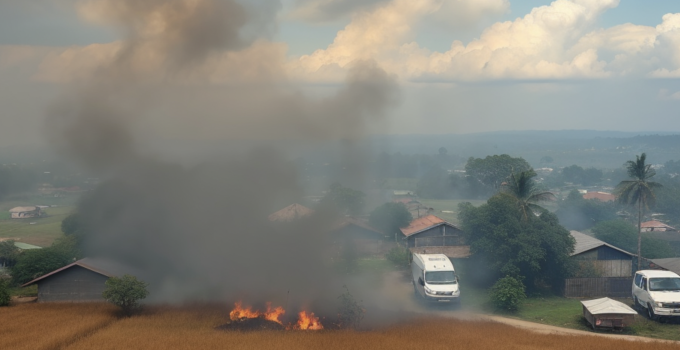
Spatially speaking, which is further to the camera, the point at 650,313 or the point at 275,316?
the point at 275,316

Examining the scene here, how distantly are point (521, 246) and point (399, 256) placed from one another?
39.3 ft

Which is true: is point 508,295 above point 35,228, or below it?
below

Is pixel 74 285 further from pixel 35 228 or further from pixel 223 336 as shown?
pixel 35 228

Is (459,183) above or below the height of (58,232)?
above

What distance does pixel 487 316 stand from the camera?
31125mm

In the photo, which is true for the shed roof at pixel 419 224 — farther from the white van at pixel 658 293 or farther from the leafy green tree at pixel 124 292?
the leafy green tree at pixel 124 292

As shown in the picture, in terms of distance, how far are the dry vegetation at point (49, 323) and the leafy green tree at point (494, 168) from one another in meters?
80.6

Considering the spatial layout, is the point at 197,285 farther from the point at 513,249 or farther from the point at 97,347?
the point at 513,249

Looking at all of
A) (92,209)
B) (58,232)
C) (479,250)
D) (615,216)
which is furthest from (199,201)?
(615,216)

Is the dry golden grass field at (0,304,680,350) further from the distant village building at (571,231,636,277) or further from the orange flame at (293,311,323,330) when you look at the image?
the distant village building at (571,231,636,277)

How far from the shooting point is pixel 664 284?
28.4m

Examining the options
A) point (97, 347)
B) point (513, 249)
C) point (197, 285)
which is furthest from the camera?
point (513, 249)

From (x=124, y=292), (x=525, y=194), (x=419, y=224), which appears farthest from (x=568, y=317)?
(x=419, y=224)

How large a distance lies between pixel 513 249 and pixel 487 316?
24.7 ft
